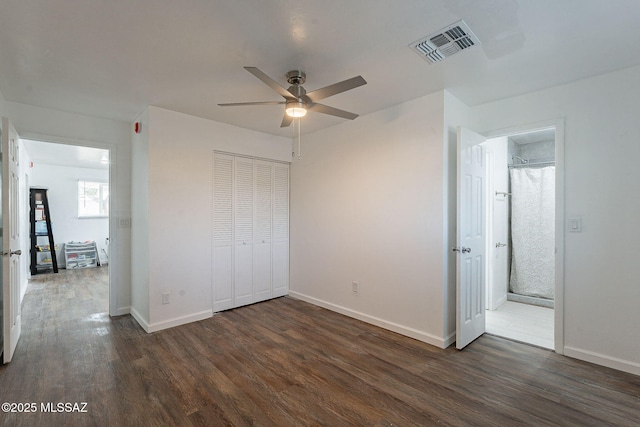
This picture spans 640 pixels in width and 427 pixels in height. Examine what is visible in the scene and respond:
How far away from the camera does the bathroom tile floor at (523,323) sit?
3102 mm

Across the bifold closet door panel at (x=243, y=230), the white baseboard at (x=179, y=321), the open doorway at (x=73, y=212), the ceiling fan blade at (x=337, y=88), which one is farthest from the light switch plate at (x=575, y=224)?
the open doorway at (x=73, y=212)

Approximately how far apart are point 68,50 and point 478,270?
412 cm

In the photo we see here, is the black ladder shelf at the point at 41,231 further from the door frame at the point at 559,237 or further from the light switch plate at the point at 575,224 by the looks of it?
the light switch plate at the point at 575,224

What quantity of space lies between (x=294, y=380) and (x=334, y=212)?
2181mm

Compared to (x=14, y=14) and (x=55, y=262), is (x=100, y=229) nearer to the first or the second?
(x=55, y=262)

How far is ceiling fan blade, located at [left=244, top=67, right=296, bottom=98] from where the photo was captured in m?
1.91

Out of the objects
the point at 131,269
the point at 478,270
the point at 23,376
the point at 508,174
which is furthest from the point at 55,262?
the point at 508,174

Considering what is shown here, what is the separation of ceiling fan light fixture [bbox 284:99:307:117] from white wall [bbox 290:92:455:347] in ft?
4.26

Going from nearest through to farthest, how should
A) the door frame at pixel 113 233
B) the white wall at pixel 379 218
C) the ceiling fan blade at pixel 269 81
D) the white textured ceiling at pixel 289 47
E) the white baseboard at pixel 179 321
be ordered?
1. the white textured ceiling at pixel 289 47
2. the ceiling fan blade at pixel 269 81
3. the white wall at pixel 379 218
4. the white baseboard at pixel 179 321
5. the door frame at pixel 113 233

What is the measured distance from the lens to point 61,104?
10.6 feet

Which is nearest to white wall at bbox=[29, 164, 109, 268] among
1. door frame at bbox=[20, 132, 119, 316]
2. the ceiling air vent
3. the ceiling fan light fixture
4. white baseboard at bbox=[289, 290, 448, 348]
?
door frame at bbox=[20, 132, 119, 316]

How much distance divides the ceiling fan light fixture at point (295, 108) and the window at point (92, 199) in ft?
23.6

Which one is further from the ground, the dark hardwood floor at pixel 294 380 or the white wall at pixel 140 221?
the white wall at pixel 140 221

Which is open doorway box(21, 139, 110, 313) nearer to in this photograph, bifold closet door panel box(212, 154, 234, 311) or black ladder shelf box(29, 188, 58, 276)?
black ladder shelf box(29, 188, 58, 276)
